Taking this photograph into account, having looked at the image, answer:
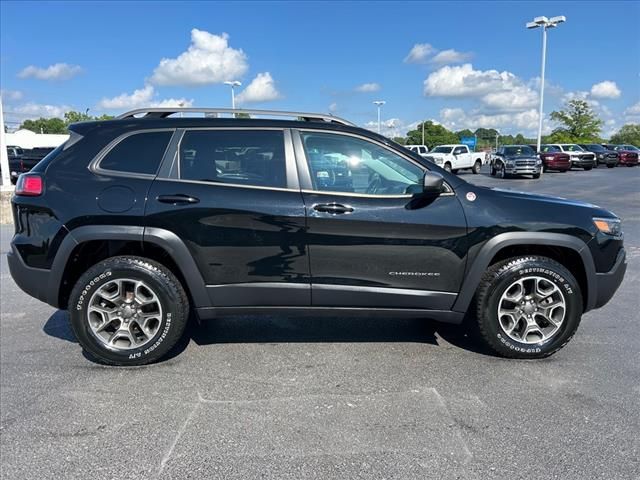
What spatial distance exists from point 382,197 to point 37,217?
2.55 metres

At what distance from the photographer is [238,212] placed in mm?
3428

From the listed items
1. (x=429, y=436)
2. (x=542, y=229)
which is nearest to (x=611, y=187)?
(x=542, y=229)

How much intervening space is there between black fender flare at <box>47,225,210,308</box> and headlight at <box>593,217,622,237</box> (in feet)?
9.90

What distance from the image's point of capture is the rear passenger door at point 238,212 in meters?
3.43

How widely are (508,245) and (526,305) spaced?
51 centimetres

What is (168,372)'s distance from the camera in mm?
3543

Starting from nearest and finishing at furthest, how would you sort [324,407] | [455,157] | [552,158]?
[324,407] < [552,158] < [455,157]

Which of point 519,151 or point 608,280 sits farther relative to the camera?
point 519,151

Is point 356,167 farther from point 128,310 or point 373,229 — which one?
point 128,310

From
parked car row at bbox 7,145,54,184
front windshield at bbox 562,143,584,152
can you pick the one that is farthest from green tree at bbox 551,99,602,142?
parked car row at bbox 7,145,54,184

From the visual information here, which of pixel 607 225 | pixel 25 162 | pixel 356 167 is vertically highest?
pixel 25 162

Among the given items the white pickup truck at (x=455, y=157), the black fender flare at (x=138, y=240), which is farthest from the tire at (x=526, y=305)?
the white pickup truck at (x=455, y=157)

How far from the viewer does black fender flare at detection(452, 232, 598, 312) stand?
3463 millimetres

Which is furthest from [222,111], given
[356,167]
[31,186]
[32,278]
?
[32,278]
